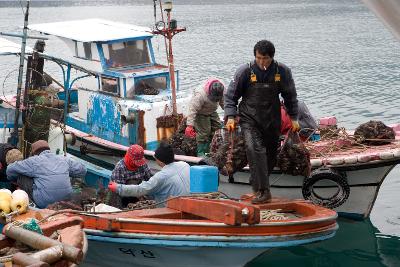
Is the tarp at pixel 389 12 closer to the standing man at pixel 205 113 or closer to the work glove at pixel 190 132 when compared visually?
the standing man at pixel 205 113

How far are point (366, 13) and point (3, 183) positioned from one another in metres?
51.6

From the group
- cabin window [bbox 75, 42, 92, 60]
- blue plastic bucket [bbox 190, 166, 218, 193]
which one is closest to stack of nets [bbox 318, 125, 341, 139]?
blue plastic bucket [bbox 190, 166, 218, 193]

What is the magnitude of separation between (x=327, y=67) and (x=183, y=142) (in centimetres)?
2086

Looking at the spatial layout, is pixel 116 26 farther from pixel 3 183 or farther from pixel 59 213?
pixel 59 213

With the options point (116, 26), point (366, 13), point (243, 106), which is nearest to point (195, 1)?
point (366, 13)

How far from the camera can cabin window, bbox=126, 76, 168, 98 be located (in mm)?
12125

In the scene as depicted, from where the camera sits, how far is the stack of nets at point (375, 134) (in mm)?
10117

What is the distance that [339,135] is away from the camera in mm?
10688

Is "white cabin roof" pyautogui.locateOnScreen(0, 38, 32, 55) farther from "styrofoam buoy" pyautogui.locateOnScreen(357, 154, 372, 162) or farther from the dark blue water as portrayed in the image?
"styrofoam buoy" pyautogui.locateOnScreen(357, 154, 372, 162)

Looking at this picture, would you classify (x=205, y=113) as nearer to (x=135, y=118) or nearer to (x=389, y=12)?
(x=135, y=118)

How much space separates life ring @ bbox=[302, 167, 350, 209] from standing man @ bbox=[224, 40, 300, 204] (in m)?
1.78

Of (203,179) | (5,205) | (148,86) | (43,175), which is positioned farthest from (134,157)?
(148,86)

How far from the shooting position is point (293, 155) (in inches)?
335

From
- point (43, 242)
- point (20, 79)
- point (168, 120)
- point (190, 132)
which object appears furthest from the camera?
point (168, 120)
